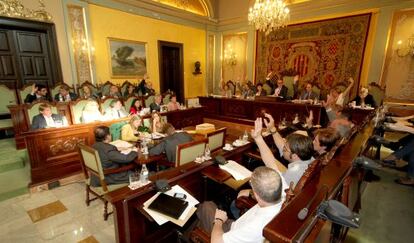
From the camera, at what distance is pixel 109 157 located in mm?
2438

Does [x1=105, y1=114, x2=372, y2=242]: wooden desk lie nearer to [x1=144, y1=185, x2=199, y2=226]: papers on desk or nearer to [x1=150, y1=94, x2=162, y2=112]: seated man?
[x1=144, y1=185, x2=199, y2=226]: papers on desk

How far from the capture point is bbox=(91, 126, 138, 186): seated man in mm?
2436

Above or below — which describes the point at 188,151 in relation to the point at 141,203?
above

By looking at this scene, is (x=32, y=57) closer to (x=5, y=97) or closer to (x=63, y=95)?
(x=5, y=97)

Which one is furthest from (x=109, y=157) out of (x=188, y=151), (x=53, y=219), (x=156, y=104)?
(x=156, y=104)

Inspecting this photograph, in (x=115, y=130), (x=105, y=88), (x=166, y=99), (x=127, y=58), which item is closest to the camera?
(x=115, y=130)

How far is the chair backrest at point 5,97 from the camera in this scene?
4.75m

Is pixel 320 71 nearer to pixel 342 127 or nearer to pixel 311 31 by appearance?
pixel 311 31

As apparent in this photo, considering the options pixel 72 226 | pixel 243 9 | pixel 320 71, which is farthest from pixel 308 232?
pixel 243 9

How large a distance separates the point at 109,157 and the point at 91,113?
2.08m

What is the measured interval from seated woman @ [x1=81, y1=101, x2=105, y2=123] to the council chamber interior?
0.02 meters

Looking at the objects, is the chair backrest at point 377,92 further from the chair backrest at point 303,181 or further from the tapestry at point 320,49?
the chair backrest at point 303,181

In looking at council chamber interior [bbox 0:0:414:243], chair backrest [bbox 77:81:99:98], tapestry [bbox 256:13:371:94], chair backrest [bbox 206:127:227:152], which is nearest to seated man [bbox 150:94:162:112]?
council chamber interior [bbox 0:0:414:243]

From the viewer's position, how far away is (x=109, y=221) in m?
2.49
